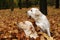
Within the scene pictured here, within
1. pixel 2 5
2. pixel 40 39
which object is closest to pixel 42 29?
pixel 40 39

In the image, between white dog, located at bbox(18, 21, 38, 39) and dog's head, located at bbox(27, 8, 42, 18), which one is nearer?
white dog, located at bbox(18, 21, 38, 39)

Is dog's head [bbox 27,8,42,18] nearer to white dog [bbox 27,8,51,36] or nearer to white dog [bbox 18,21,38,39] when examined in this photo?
white dog [bbox 27,8,51,36]

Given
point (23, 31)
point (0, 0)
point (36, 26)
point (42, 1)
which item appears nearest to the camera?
point (23, 31)

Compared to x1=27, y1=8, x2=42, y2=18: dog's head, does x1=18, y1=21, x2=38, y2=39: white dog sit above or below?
below

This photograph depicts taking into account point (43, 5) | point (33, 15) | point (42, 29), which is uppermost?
point (33, 15)

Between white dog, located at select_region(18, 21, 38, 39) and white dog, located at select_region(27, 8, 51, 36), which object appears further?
white dog, located at select_region(27, 8, 51, 36)

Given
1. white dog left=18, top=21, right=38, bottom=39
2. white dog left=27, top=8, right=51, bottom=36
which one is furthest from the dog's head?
white dog left=18, top=21, right=38, bottom=39

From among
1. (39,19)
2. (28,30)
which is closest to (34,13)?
(39,19)

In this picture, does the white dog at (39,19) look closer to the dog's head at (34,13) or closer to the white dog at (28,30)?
the dog's head at (34,13)

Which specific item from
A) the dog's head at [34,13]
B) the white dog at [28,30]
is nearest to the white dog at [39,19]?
the dog's head at [34,13]

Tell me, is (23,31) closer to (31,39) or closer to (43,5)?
(31,39)

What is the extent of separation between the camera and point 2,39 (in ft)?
17.0

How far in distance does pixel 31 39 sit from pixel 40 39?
23 cm

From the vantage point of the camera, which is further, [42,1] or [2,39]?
[42,1]
